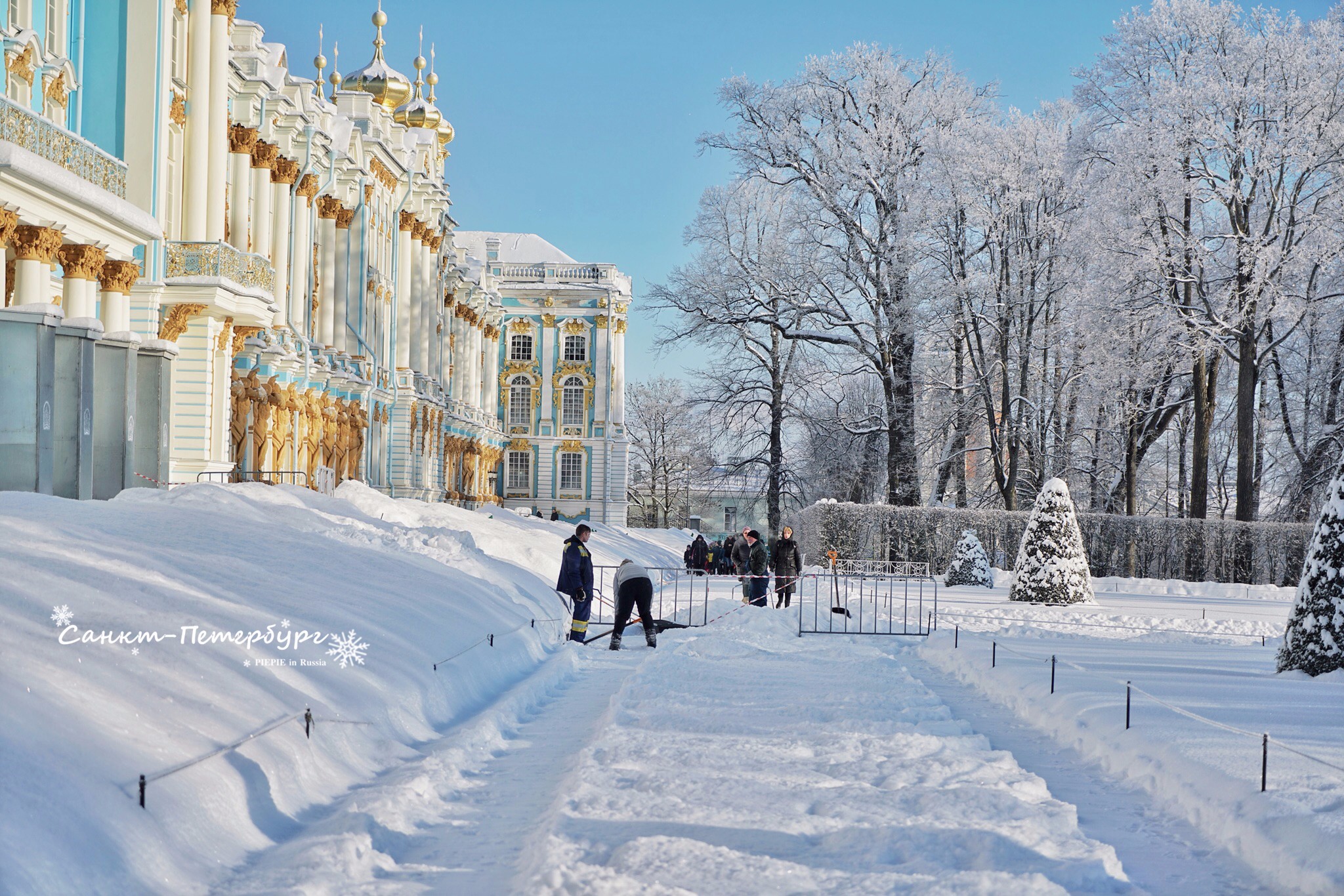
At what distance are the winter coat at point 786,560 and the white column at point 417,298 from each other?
28.3 meters

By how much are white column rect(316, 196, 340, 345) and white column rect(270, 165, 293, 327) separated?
3526 millimetres

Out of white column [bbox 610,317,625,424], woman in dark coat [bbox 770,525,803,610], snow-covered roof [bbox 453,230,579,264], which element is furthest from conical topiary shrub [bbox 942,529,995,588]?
snow-covered roof [bbox 453,230,579,264]

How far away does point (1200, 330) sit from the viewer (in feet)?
95.6

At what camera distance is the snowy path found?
5.90m

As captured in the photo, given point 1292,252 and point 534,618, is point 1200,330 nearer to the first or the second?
point 1292,252

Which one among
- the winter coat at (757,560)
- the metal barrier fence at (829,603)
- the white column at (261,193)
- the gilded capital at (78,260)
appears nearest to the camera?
the gilded capital at (78,260)

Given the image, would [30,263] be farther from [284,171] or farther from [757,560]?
[284,171]

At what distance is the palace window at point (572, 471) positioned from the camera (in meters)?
73.9

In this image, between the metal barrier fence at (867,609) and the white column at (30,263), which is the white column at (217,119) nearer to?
the white column at (30,263)

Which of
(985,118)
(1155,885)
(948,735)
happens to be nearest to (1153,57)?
(985,118)

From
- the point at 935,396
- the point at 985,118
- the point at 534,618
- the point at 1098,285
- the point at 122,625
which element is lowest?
the point at 534,618

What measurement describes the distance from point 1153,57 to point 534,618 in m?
23.5

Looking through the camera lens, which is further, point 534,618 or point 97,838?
point 534,618

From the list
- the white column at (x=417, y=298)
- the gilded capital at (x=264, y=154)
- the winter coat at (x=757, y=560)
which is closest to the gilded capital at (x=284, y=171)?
the gilded capital at (x=264, y=154)
